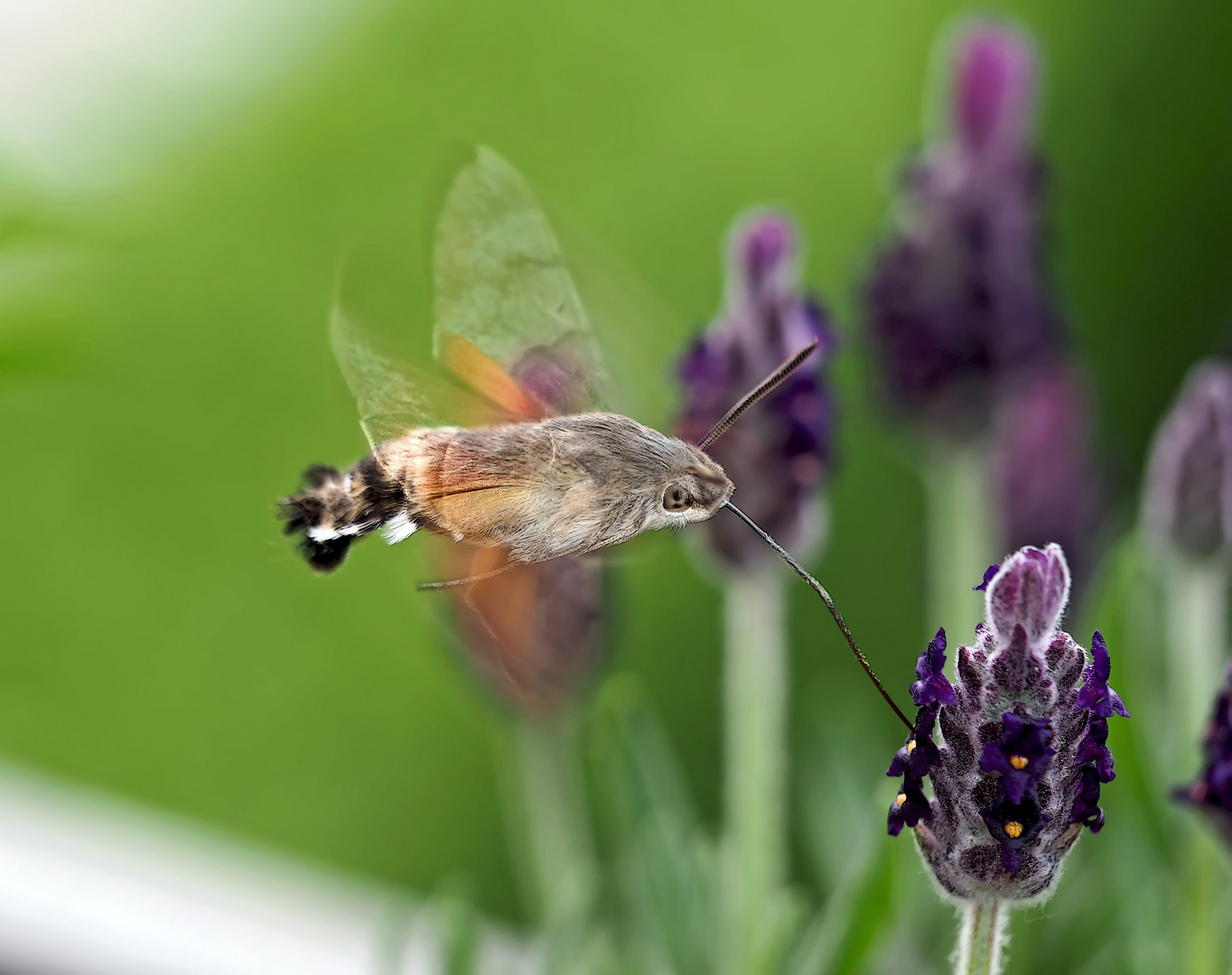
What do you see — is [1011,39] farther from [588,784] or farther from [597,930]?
[588,784]

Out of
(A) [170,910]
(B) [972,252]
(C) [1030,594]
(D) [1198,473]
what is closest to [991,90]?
(B) [972,252]

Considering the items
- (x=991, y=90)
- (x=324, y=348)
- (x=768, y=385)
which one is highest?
(x=324, y=348)

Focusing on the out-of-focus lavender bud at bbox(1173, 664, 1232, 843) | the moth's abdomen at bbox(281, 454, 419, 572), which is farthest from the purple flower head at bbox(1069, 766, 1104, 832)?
the moth's abdomen at bbox(281, 454, 419, 572)

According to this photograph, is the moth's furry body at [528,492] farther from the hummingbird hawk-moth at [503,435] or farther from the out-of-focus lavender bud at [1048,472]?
the out-of-focus lavender bud at [1048,472]

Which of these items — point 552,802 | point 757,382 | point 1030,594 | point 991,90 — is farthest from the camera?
point 552,802

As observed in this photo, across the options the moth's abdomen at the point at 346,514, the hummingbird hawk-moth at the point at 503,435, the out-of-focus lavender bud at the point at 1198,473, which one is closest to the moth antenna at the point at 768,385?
the hummingbird hawk-moth at the point at 503,435

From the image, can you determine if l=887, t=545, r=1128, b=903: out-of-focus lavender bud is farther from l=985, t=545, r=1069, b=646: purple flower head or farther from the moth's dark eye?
the moth's dark eye

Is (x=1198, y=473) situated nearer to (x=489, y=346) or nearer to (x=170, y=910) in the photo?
(x=489, y=346)
